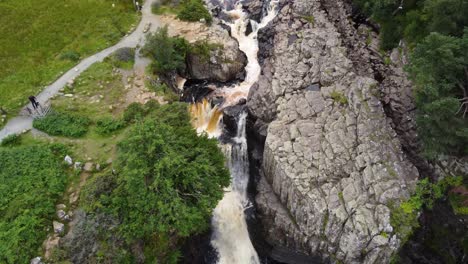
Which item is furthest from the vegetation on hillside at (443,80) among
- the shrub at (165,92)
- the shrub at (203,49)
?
the shrub at (203,49)

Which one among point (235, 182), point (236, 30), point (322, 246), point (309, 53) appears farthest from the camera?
point (236, 30)

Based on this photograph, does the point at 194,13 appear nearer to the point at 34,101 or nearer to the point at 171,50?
the point at 171,50

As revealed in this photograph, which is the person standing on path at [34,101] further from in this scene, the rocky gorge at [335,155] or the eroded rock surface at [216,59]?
the rocky gorge at [335,155]

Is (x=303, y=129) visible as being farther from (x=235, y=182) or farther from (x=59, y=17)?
(x=59, y=17)

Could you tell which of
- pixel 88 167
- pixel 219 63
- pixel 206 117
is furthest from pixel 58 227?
pixel 219 63

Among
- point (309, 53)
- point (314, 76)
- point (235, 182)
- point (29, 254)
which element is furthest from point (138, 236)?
point (309, 53)

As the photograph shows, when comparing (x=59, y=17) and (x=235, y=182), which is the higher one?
(x=59, y=17)
